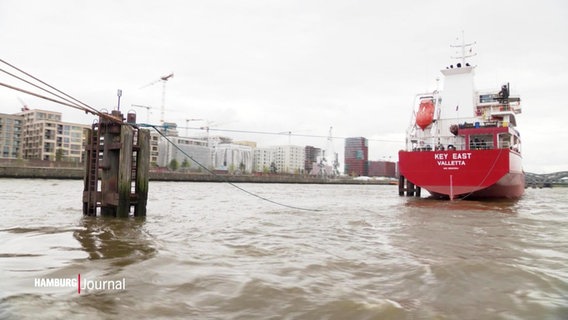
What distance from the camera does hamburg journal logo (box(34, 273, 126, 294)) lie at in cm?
416

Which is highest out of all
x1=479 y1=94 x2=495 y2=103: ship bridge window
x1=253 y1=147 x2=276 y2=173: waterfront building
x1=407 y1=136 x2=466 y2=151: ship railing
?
x1=253 y1=147 x2=276 y2=173: waterfront building

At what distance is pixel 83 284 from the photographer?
430cm

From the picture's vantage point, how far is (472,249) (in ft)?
22.0

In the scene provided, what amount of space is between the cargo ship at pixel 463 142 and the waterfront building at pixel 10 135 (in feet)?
332

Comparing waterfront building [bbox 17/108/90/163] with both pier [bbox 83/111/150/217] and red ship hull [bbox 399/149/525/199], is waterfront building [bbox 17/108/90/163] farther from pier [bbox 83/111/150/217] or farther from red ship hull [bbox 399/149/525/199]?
red ship hull [bbox 399/149/525/199]

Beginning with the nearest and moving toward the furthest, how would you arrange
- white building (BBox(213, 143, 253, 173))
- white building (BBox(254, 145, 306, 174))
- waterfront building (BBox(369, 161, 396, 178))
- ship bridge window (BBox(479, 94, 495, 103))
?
ship bridge window (BBox(479, 94, 495, 103)), white building (BBox(213, 143, 253, 173)), waterfront building (BBox(369, 161, 396, 178)), white building (BBox(254, 145, 306, 174))

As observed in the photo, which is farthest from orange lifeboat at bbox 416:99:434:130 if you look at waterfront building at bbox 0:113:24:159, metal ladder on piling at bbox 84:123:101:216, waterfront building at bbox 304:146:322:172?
waterfront building at bbox 304:146:322:172

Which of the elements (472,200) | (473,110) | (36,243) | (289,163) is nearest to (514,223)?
(472,200)

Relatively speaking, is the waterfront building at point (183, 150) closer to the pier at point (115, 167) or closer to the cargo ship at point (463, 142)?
the cargo ship at point (463, 142)

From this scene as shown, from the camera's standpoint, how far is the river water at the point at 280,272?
3652 mm

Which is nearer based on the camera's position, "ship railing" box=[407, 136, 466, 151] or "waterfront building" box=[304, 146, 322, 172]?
"ship railing" box=[407, 136, 466, 151]

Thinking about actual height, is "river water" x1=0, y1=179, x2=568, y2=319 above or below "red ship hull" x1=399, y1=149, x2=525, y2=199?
below

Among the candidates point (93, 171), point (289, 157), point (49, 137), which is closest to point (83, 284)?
point (93, 171)

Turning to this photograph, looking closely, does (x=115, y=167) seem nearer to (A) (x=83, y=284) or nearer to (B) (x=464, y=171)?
(A) (x=83, y=284)
